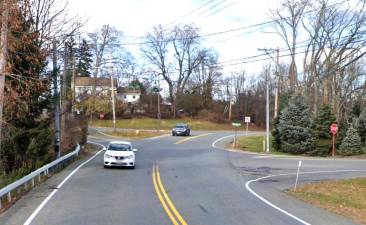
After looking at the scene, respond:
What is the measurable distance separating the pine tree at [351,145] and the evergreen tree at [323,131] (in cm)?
138

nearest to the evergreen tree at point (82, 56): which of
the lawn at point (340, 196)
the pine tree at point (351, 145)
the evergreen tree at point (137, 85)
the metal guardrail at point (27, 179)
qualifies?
the metal guardrail at point (27, 179)

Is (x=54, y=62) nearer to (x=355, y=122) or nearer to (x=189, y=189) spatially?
(x=189, y=189)

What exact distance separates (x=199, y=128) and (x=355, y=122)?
157ft

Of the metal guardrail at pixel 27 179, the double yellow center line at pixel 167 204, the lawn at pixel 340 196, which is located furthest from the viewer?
the lawn at pixel 340 196

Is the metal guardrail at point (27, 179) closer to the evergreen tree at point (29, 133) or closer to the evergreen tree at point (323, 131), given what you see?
the evergreen tree at point (29, 133)

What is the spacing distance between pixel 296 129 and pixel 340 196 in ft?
98.4

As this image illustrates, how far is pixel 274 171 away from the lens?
31625 mm

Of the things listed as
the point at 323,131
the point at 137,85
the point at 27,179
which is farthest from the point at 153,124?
the point at 27,179

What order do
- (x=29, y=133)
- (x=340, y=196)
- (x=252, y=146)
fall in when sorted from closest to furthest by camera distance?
1. (x=340, y=196)
2. (x=29, y=133)
3. (x=252, y=146)

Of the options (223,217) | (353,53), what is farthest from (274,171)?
(353,53)

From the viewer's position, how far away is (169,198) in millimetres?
17609

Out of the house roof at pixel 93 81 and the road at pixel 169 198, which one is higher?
the house roof at pixel 93 81

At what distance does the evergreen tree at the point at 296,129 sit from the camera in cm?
5028

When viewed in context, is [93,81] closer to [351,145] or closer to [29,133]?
[351,145]
